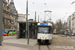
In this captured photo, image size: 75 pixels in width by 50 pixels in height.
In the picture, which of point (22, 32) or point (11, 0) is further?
point (11, 0)

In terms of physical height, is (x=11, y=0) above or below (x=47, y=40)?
above

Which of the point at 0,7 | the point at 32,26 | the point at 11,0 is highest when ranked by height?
the point at 11,0

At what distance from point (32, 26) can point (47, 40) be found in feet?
46.0

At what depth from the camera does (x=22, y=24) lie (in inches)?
1339

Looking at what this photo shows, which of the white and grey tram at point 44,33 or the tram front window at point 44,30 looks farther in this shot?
the tram front window at point 44,30

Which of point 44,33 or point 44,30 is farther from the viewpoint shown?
point 44,30

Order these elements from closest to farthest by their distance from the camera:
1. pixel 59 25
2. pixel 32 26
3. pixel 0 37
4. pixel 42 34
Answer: pixel 0 37 < pixel 42 34 < pixel 32 26 < pixel 59 25

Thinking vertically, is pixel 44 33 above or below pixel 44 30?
below

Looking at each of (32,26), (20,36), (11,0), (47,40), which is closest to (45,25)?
(47,40)

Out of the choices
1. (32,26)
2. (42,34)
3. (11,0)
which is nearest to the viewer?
(42,34)

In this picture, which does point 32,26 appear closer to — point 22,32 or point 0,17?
point 22,32

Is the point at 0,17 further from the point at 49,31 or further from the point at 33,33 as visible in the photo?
the point at 33,33

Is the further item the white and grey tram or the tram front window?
the tram front window

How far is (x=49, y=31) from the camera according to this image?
20.2 meters
